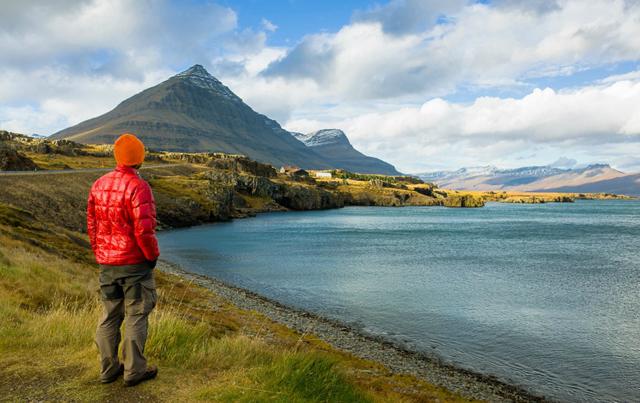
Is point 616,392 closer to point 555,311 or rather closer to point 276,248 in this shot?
point 555,311

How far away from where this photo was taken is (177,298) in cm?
2919

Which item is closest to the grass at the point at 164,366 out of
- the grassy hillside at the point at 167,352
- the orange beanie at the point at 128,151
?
the grassy hillside at the point at 167,352

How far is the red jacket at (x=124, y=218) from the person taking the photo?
8.55 meters

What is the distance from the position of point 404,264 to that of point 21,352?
158 ft

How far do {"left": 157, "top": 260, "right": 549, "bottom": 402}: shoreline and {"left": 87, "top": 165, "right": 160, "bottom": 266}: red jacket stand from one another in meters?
15.2

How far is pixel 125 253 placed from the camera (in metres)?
8.74

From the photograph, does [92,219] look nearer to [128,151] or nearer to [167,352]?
[128,151]

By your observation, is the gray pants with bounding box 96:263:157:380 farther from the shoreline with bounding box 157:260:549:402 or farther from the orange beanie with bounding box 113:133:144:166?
the shoreline with bounding box 157:260:549:402

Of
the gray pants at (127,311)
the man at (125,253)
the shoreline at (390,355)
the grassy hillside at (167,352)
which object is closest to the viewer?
the man at (125,253)

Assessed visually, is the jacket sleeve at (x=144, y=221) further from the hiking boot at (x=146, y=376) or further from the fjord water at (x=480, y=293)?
the fjord water at (x=480, y=293)

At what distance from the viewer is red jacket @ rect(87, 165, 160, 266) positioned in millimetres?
8555

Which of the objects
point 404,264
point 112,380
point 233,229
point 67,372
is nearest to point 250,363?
point 112,380

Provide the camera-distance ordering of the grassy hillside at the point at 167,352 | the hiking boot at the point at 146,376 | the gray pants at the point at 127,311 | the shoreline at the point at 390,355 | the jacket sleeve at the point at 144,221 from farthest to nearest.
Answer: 1. the shoreline at the point at 390,355
2. the grassy hillside at the point at 167,352
3. the hiking boot at the point at 146,376
4. the gray pants at the point at 127,311
5. the jacket sleeve at the point at 144,221

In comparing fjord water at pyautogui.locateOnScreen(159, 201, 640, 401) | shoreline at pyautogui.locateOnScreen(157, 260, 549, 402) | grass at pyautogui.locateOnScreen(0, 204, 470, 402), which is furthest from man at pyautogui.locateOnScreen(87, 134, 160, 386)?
fjord water at pyautogui.locateOnScreen(159, 201, 640, 401)
